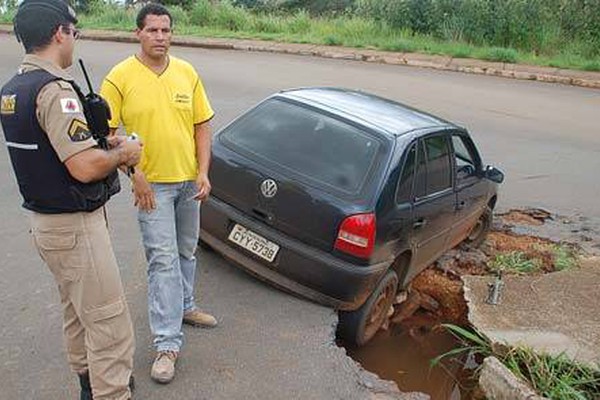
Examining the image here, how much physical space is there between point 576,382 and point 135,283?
3.14m

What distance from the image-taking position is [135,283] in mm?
4871

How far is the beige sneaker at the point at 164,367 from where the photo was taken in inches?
143

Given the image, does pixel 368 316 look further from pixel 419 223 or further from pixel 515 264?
pixel 515 264

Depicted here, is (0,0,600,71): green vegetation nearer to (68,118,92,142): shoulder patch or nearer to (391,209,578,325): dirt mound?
(391,209,578,325): dirt mound

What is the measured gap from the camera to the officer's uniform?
8.56 ft

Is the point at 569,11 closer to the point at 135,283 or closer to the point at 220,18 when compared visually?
the point at 220,18

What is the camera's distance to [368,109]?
16.8 feet

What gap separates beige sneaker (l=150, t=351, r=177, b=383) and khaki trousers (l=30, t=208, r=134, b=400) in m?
0.43

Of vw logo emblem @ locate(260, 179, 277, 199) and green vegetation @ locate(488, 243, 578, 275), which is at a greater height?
vw logo emblem @ locate(260, 179, 277, 199)

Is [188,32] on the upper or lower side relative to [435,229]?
lower

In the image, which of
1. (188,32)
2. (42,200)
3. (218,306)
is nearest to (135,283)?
(218,306)

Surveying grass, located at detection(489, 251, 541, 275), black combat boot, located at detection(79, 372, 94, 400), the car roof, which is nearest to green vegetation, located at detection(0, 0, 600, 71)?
grass, located at detection(489, 251, 541, 275)

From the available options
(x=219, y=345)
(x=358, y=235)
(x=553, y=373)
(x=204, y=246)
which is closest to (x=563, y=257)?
(x=553, y=373)

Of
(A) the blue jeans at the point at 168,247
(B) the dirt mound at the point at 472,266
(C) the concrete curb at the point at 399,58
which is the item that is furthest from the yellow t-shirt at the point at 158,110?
(C) the concrete curb at the point at 399,58
